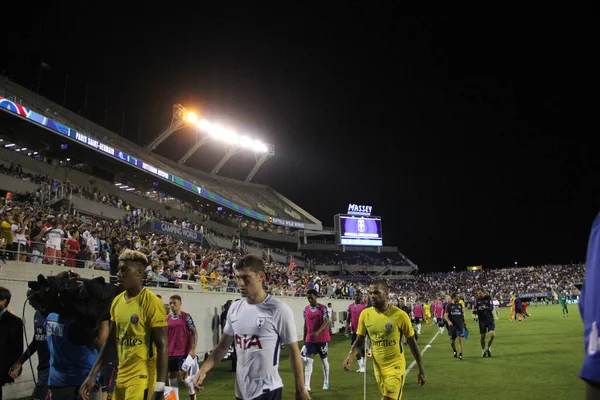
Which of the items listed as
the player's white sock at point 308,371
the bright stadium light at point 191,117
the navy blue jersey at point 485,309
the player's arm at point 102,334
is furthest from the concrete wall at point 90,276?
the bright stadium light at point 191,117

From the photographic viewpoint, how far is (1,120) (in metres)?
28.0

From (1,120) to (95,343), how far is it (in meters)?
28.6

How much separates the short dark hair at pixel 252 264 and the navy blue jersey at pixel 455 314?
13232 millimetres

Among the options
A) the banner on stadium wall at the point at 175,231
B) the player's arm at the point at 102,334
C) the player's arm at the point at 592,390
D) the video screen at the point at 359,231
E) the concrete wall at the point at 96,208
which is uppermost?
the video screen at the point at 359,231

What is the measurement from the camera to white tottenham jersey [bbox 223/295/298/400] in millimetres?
4195

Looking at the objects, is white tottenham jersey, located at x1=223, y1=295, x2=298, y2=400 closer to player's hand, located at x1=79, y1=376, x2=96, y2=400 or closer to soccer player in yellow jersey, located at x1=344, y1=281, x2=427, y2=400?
player's hand, located at x1=79, y1=376, x2=96, y2=400

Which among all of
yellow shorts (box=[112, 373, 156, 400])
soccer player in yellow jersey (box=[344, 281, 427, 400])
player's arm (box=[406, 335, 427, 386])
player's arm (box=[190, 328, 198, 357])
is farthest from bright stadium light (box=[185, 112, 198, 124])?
yellow shorts (box=[112, 373, 156, 400])

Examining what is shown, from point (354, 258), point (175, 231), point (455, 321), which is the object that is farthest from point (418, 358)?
point (354, 258)

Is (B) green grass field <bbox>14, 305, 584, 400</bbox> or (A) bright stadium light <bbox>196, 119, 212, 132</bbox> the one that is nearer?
(B) green grass field <bbox>14, 305, 584, 400</bbox>

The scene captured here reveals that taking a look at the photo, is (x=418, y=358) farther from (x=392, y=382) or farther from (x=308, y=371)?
(x=308, y=371)

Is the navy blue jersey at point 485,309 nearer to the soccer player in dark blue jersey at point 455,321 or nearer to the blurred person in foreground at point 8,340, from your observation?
the soccer player in dark blue jersey at point 455,321

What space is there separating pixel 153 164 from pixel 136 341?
41.8 meters

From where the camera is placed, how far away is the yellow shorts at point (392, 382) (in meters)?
6.38

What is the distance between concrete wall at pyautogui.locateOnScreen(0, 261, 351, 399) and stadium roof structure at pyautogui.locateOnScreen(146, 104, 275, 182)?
33170 millimetres
